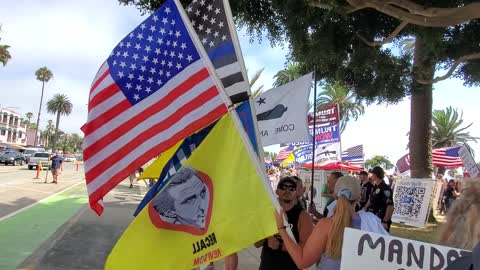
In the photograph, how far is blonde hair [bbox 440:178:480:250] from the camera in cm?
236

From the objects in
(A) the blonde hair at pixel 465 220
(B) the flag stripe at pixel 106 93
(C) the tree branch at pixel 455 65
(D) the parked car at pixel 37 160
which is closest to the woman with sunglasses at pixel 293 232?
(A) the blonde hair at pixel 465 220

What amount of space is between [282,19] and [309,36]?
1.28m

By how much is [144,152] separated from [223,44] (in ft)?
3.34

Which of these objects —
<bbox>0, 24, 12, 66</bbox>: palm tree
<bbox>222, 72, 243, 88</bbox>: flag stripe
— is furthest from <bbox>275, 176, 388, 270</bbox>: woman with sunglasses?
<bbox>0, 24, 12, 66</bbox>: palm tree

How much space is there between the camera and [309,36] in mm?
9375

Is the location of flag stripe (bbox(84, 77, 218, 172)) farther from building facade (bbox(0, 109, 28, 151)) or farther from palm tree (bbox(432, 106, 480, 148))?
building facade (bbox(0, 109, 28, 151))

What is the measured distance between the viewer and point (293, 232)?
3900mm

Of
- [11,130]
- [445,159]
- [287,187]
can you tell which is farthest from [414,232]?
[11,130]

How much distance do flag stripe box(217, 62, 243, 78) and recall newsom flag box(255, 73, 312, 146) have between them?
3.39m

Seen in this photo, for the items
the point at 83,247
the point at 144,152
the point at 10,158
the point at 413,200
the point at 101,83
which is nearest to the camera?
the point at 144,152

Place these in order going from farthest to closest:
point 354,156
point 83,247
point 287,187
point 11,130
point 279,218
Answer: point 11,130, point 354,156, point 83,247, point 287,187, point 279,218

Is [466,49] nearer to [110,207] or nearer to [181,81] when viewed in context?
[181,81]

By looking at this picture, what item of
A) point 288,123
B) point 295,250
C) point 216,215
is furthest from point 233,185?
point 288,123

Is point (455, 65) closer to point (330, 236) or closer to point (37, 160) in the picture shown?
point (330, 236)
